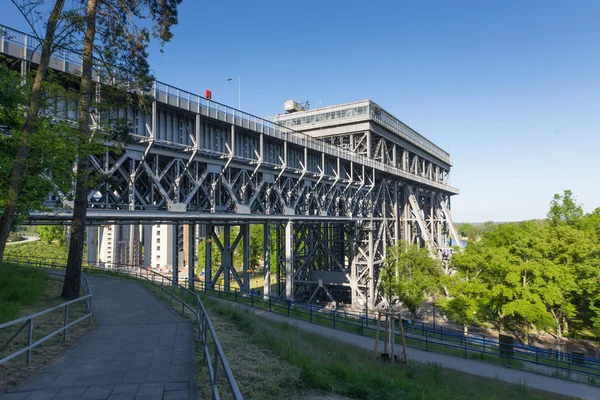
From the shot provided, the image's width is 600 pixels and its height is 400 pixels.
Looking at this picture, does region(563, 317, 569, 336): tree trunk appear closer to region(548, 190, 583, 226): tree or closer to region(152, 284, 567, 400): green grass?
region(548, 190, 583, 226): tree

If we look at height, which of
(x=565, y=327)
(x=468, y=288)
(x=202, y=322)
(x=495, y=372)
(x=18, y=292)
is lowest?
(x=565, y=327)

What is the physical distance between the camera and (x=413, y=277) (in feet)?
108

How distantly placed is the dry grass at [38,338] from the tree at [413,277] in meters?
21.4

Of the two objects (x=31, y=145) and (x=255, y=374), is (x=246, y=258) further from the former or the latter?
(x=255, y=374)

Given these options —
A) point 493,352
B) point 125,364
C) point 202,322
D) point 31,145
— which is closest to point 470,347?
point 493,352

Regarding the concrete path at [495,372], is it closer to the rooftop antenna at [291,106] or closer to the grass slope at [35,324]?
the grass slope at [35,324]

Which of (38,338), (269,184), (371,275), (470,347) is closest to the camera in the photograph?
(38,338)

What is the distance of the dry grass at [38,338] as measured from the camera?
671 cm

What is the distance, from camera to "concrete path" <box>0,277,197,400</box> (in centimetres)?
593

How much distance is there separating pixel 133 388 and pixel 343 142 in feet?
132

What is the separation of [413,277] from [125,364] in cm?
2891

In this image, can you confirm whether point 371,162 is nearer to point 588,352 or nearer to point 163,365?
point 588,352

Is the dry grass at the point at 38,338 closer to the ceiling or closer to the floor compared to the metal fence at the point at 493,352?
closer to the ceiling

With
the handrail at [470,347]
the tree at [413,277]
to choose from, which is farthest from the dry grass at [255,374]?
the tree at [413,277]
